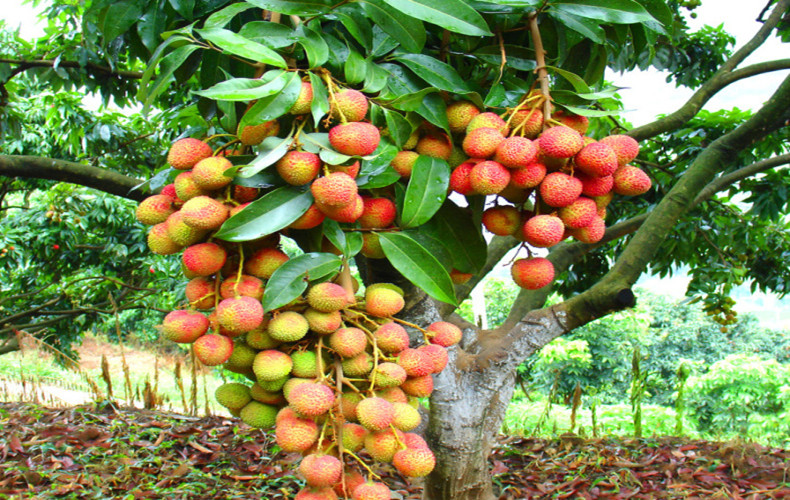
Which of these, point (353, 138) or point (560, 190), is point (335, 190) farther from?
point (560, 190)

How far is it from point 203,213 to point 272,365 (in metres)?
0.17

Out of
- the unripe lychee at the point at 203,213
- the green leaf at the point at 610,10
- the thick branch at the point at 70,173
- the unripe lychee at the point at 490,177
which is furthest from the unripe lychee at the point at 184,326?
the thick branch at the point at 70,173

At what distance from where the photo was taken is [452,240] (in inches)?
30.1

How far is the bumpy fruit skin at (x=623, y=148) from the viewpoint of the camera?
25.6 inches

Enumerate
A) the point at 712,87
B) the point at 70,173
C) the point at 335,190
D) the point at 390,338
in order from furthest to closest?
the point at 712,87
the point at 70,173
the point at 390,338
the point at 335,190

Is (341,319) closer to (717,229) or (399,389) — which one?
(399,389)

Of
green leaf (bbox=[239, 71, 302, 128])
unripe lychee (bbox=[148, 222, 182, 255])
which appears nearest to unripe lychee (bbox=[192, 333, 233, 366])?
unripe lychee (bbox=[148, 222, 182, 255])

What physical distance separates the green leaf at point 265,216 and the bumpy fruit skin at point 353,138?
6 centimetres

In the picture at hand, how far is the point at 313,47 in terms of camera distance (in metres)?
0.62

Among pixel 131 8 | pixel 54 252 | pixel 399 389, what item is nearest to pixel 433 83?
pixel 399 389

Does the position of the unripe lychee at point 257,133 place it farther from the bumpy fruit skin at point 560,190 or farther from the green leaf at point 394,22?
the bumpy fruit skin at point 560,190

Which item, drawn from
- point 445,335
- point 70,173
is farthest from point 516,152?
point 70,173

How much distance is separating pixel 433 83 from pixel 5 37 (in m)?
3.18

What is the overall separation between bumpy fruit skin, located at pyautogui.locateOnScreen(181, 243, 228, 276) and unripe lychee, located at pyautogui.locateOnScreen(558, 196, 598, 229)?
1.22 ft
